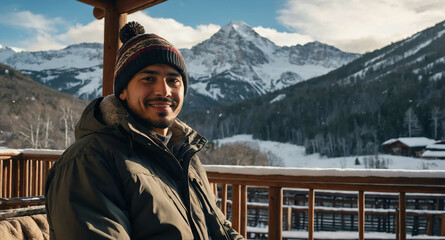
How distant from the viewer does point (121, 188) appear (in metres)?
1.06

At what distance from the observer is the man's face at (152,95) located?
4.21ft

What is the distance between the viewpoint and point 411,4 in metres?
139

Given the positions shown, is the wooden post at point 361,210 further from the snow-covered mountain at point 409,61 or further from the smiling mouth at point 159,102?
the snow-covered mountain at point 409,61

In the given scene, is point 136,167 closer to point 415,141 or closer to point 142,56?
point 142,56

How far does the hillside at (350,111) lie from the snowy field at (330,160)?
2.18 metres

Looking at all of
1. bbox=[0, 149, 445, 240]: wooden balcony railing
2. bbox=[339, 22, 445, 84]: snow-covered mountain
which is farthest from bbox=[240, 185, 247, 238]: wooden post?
bbox=[339, 22, 445, 84]: snow-covered mountain

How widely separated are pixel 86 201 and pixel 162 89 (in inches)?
18.1

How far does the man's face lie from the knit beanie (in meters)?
0.02

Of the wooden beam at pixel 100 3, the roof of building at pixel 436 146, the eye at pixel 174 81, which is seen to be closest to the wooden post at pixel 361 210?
the eye at pixel 174 81

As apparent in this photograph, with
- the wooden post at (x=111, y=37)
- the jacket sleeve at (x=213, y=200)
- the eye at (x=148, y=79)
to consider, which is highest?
the wooden post at (x=111, y=37)

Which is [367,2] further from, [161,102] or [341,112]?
[161,102]

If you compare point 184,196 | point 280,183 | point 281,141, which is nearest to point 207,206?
point 184,196

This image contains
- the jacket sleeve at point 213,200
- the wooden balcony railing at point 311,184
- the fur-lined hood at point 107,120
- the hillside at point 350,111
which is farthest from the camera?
the hillside at point 350,111

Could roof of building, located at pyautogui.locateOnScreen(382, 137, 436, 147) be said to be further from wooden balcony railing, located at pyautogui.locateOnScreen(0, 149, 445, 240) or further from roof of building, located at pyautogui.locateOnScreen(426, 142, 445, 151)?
wooden balcony railing, located at pyautogui.locateOnScreen(0, 149, 445, 240)
